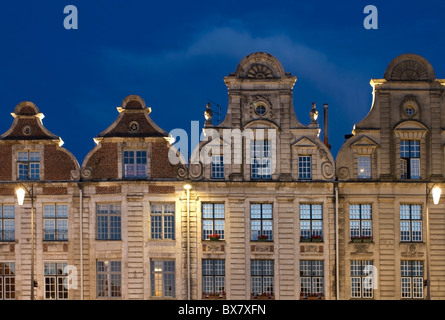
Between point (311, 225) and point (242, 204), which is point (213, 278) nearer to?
point (242, 204)

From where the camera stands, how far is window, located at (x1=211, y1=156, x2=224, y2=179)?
43.3m

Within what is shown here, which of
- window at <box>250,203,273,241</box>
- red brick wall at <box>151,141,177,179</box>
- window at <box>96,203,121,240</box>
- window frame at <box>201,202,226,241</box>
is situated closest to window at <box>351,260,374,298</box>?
window at <box>250,203,273,241</box>

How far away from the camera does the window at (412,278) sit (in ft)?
139

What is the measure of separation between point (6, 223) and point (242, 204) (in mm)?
13017

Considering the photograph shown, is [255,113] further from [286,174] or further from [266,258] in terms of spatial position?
[266,258]

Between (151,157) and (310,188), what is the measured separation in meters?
8.86

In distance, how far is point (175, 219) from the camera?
42781mm

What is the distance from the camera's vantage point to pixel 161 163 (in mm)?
43250

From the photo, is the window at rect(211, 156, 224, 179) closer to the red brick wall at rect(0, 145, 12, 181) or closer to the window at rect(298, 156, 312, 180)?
the window at rect(298, 156, 312, 180)

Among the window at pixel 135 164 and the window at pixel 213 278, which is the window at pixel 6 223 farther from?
the window at pixel 213 278

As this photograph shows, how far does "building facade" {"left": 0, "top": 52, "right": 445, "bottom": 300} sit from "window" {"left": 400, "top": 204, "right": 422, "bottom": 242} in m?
0.06

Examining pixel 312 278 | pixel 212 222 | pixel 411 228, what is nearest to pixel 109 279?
pixel 212 222

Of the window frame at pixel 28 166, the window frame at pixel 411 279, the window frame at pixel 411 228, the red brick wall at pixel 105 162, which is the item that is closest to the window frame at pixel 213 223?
the red brick wall at pixel 105 162

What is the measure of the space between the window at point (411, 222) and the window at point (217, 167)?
1000cm
